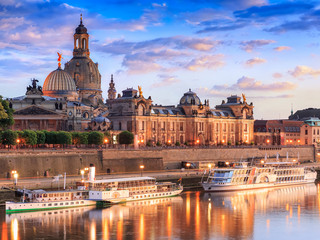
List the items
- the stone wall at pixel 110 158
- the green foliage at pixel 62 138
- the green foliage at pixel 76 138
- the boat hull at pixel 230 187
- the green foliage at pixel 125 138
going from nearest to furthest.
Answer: the stone wall at pixel 110 158, the boat hull at pixel 230 187, the green foliage at pixel 62 138, the green foliage at pixel 76 138, the green foliage at pixel 125 138

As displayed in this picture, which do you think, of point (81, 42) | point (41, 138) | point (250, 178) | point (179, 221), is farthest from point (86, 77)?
point (179, 221)

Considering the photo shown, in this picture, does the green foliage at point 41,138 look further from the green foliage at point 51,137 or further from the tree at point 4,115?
the tree at point 4,115

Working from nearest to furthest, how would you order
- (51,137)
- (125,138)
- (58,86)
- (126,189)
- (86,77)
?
(126,189)
(51,137)
(125,138)
(58,86)
(86,77)

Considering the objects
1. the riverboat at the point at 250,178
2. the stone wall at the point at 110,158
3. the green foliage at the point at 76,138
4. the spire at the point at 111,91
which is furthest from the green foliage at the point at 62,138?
the spire at the point at 111,91

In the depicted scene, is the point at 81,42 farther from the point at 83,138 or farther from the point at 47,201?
the point at 47,201

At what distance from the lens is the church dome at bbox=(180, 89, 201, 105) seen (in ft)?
424

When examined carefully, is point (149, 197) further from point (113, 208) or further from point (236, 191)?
point (236, 191)

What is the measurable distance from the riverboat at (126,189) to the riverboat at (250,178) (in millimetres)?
8164

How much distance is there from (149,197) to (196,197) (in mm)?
6526

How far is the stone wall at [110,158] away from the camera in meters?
78.5

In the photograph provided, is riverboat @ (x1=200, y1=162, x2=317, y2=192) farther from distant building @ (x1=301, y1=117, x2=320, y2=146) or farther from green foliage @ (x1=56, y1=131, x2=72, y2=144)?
distant building @ (x1=301, y1=117, x2=320, y2=146)

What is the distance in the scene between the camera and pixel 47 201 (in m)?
61.2

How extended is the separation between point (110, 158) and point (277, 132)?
239 ft

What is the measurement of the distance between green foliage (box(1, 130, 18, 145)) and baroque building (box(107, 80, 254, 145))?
93.4ft
